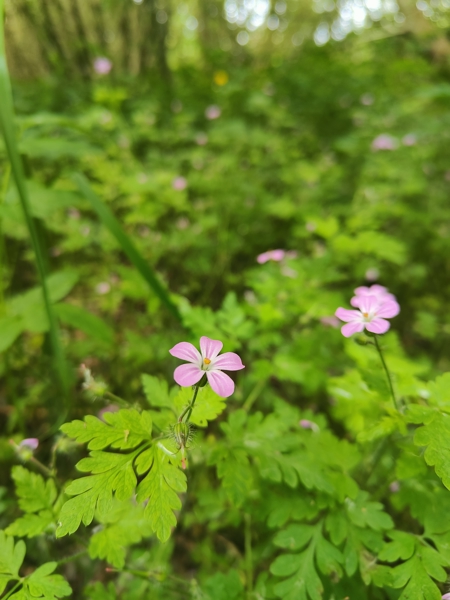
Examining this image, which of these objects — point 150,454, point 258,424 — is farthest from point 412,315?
point 150,454

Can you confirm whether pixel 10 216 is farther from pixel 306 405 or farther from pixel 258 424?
pixel 306 405

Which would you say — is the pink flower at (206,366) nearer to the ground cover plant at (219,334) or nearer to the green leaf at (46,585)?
the ground cover plant at (219,334)

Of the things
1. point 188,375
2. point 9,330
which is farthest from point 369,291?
point 9,330

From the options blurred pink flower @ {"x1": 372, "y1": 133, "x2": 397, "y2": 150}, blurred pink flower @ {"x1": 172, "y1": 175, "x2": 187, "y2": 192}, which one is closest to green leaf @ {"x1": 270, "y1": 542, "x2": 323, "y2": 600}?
blurred pink flower @ {"x1": 172, "y1": 175, "x2": 187, "y2": 192}

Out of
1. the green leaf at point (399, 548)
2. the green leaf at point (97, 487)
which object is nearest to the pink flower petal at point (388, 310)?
A: the green leaf at point (399, 548)

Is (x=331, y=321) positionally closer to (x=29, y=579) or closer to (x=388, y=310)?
(x=388, y=310)

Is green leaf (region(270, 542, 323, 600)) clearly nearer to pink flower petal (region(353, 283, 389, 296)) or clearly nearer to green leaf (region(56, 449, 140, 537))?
green leaf (region(56, 449, 140, 537))

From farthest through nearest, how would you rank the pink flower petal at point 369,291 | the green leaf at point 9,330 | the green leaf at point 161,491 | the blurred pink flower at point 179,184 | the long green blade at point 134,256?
the blurred pink flower at point 179,184 → the long green blade at point 134,256 → the green leaf at point 9,330 → the pink flower petal at point 369,291 → the green leaf at point 161,491
